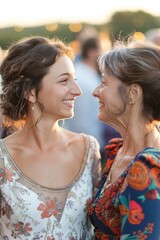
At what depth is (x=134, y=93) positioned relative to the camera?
155 inches

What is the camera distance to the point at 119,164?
→ 4.15 m

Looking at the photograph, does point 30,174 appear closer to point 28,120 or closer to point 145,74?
point 28,120

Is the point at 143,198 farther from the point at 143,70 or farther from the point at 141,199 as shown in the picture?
the point at 143,70

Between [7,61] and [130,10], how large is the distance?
3672 centimetres

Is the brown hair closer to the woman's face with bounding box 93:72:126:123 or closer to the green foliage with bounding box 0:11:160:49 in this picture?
the woman's face with bounding box 93:72:126:123

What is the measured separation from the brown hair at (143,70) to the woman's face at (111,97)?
0.04 meters

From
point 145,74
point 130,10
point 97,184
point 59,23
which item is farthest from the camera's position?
point 130,10

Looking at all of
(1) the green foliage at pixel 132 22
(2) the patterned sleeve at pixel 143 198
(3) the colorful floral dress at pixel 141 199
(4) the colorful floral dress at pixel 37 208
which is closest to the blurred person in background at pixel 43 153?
(4) the colorful floral dress at pixel 37 208

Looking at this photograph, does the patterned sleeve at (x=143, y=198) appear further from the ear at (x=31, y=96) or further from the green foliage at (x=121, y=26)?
the green foliage at (x=121, y=26)

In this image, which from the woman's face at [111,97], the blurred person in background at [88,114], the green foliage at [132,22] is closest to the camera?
the woman's face at [111,97]

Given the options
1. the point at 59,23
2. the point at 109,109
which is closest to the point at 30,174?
the point at 109,109

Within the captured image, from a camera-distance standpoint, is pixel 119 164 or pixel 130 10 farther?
pixel 130 10

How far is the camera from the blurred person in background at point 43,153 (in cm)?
424

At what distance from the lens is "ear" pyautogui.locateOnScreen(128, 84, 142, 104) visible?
3912 mm
